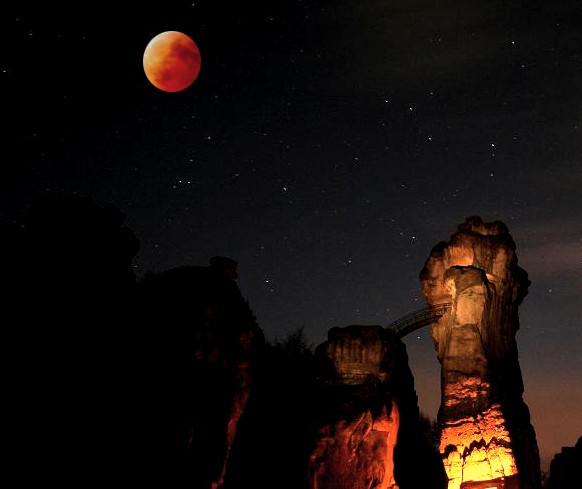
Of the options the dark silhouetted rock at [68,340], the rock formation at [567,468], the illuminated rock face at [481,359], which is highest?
the illuminated rock face at [481,359]

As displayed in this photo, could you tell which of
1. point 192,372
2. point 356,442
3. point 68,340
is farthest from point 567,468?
point 68,340

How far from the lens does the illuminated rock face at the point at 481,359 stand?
3688 centimetres

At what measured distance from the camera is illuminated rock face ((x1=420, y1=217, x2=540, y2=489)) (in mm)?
36875

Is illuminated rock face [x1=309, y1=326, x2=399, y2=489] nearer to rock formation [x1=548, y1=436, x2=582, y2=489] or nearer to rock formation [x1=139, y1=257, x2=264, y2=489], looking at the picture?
rock formation [x1=139, y1=257, x2=264, y2=489]

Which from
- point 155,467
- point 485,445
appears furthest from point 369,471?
point 485,445

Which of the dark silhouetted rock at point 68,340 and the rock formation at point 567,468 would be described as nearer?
the dark silhouetted rock at point 68,340

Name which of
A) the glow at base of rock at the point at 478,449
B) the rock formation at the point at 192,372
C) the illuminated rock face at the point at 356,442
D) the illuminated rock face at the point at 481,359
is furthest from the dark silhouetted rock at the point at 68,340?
the illuminated rock face at the point at 481,359

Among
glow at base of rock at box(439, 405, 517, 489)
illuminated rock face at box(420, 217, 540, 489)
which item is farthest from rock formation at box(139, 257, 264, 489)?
illuminated rock face at box(420, 217, 540, 489)

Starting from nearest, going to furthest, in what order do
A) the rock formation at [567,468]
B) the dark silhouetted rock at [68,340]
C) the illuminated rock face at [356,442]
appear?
the dark silhouetted rock at [68,340]
the illuminated rock face at [356,442]
the rock formation at [567,468]

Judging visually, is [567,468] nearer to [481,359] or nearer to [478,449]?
[478,449]

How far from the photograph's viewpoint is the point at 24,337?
42.3ft

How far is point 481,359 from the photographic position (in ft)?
129

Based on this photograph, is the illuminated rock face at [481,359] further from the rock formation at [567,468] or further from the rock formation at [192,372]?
the rock formation at [192,372]

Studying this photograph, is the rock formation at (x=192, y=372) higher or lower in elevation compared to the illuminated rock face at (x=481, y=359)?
lower
